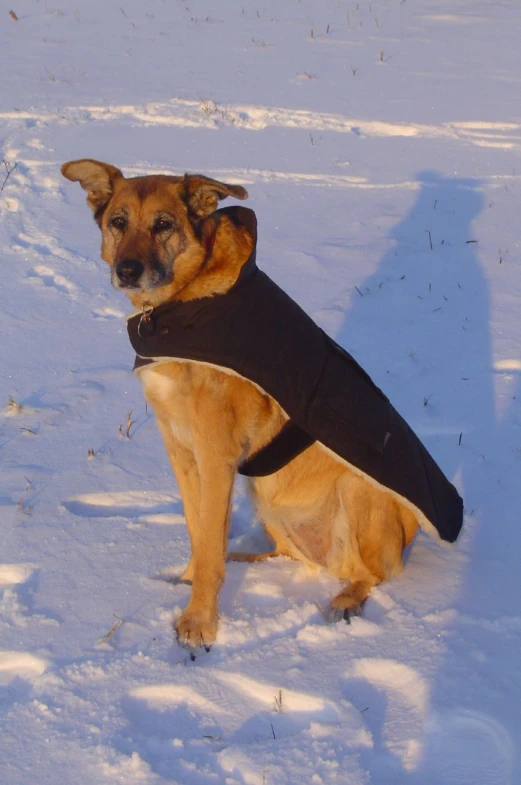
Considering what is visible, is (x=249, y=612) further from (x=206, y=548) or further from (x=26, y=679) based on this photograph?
(x=26, y=679)

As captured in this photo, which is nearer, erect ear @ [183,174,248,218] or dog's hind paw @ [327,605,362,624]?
erect ear @ [183,174,248,218]

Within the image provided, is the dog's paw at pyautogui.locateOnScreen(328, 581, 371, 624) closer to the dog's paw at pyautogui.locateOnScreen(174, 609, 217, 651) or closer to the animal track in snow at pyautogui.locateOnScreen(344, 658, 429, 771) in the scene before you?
the animal track in snow at pyautogui.locateOnScreen(344, 658, 429, 771)

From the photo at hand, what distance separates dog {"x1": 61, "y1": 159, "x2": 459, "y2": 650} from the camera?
3361 mm

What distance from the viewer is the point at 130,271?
11.0 ft

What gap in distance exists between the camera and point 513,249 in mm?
7191

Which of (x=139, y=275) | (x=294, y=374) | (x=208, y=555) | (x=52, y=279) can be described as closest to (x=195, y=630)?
(x=208, y=555)

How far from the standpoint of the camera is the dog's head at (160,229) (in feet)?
11.1

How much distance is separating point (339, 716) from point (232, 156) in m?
6.60

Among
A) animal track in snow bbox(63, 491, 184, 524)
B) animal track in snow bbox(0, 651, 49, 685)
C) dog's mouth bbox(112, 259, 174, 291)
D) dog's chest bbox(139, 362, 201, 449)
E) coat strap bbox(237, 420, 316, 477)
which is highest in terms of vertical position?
dog's mouth bbox(112, 259, 174, 291)

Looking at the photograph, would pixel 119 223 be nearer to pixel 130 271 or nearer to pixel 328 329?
pixel 130 271

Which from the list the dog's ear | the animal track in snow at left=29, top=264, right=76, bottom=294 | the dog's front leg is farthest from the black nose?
the animal track in snow at left=29, top=264, right=76, bottom=294

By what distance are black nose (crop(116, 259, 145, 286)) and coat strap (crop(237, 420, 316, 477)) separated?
92cm

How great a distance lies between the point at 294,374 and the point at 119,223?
3.40 feet

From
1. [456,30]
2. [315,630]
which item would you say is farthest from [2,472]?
[456,30]
